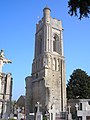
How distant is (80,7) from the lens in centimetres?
739

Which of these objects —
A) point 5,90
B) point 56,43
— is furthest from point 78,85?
point 5,90

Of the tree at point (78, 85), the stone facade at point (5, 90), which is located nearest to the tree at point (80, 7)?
the stone facade at point (5, 90)

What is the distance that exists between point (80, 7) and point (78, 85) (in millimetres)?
42478

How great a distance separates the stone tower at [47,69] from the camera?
4462 centimetres

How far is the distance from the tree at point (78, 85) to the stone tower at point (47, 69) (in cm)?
286

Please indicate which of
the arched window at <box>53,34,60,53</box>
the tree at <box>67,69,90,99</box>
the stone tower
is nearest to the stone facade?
the stone tower

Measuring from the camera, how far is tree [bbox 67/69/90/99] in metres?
47.3

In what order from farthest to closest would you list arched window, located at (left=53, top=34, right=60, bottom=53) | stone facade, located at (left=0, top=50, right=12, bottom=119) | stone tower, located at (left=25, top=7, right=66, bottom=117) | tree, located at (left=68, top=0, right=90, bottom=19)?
arched window, located at (left=53, top=34, right=60, bottom=53)
stone tower, located at (left=25, top=7, right=66, bottom=117)
stone facade, located at (left=0, top=50, right=12, bottom=119)
tree, located at (left=68, top=0, right=90, bottom=19)

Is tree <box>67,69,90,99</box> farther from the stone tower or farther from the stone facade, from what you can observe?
the stone facade

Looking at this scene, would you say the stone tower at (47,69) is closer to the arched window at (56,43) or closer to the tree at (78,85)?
the arched window at (56,43)

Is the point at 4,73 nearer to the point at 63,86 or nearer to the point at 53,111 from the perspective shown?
the point at 53,111

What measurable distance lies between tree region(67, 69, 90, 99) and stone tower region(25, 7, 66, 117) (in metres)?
2.86

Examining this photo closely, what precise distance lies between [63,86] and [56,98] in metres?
3.73

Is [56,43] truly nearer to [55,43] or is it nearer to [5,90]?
[55,43]
